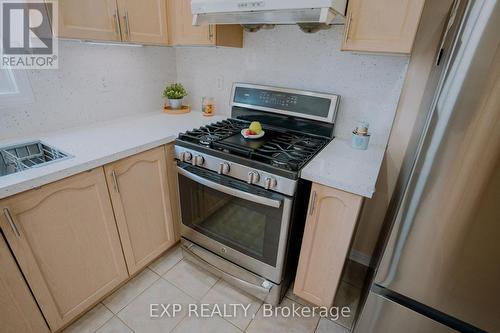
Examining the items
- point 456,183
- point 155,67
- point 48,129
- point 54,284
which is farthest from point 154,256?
point 456,183

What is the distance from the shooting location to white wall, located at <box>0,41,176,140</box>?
141 centimetres

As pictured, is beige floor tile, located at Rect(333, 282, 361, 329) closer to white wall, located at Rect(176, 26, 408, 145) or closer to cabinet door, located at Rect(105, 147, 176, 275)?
white wall, located at Rect(176, 26, 408, 145)

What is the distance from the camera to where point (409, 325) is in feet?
3.20

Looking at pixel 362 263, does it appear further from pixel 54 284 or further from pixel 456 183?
pixel 54 284

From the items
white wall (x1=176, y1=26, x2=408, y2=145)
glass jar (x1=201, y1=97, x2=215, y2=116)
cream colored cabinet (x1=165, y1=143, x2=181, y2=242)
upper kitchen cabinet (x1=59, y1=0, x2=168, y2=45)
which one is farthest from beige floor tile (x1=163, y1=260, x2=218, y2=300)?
upper kitchen cabinet (x1=59, y1=0, x2=168, y2=45)

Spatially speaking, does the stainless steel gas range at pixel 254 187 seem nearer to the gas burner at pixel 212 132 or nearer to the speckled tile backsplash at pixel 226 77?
the gas burner at pixel 212 132

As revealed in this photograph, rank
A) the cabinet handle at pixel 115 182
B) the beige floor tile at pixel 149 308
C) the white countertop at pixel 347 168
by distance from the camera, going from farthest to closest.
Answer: the beige floor tile at pixel 149 308, the cabinet handle at pixel 115 182, the white countertop at pixel 347 168

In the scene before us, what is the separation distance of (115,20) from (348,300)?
2.18 meters

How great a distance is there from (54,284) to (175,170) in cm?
82

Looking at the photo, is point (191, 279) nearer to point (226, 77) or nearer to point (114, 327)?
point (114, 327)

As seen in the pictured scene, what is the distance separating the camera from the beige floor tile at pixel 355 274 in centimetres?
172

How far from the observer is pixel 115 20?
139 cm

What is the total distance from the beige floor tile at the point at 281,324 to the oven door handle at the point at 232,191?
745mm

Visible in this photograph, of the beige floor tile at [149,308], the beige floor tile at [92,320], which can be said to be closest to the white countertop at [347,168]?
A: the beige floor tile at [149,308]
